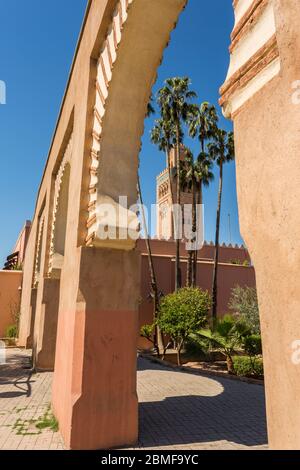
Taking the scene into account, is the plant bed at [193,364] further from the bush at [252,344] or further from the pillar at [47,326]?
the pillar at [47,326]

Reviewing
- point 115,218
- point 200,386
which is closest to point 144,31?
point 115,218

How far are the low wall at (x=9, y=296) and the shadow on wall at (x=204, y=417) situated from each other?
13.2 meters

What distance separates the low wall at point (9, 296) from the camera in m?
19.0

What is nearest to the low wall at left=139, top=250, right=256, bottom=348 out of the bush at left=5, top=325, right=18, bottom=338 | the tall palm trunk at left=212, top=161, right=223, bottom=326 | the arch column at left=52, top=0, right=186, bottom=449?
the tall palm trunk at left=212, top=161, right=223, bottom=326

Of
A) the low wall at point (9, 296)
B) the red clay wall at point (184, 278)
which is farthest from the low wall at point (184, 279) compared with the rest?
the low wall at point (9, 296)

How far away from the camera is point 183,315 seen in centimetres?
1270

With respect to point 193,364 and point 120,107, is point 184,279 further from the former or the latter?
point 120,107

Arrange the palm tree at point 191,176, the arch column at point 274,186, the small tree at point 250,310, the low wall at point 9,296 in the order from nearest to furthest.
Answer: the arch column at point 274,186 → the small tree at point 250,310 → the palm tree at point 191,176 → the low wall at point 9,296

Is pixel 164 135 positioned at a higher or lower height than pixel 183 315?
higher

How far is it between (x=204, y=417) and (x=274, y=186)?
5115mm

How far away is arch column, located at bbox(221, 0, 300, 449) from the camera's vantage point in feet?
3.66

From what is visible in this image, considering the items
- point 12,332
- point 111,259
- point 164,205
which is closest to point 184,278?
point 12,332

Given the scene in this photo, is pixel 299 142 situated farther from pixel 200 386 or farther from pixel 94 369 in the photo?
pixel 200 386

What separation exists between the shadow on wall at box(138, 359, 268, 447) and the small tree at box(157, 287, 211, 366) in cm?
431
